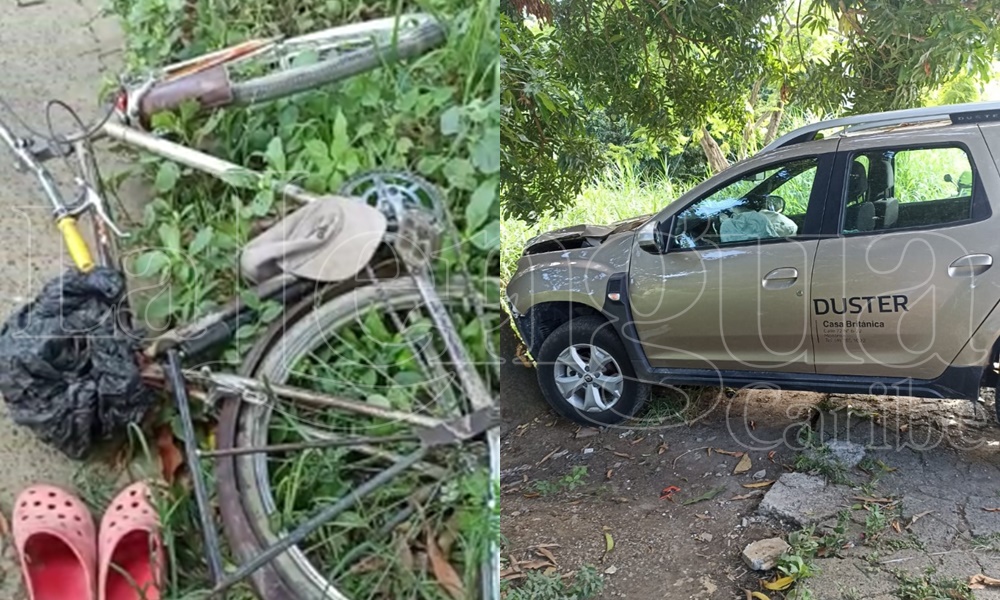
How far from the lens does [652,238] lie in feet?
3.69

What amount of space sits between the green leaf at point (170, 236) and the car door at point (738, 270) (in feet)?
2.55

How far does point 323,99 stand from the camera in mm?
638

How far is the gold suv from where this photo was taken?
866mm

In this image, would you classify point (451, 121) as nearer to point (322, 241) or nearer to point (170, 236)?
point (322, 241)

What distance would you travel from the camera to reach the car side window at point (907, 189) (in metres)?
0.88

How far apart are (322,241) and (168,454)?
0.30 meters

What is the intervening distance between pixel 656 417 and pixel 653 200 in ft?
1.35

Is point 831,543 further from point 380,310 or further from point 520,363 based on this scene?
point 380,310

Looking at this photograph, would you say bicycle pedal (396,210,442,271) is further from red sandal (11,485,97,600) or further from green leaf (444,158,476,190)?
red sandal (11,485,97,600)

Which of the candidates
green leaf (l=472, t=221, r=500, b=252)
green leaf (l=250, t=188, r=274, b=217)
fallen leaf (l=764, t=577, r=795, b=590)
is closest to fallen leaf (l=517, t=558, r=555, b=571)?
fallen leaf (l=764, t=577, r=795, b=590)

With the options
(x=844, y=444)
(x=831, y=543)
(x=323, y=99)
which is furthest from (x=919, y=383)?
(x=323, y=99)

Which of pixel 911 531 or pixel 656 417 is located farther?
pixel 656 417

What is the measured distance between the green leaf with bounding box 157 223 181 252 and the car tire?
67 cm

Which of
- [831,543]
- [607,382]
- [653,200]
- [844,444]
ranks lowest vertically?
[831,543]
